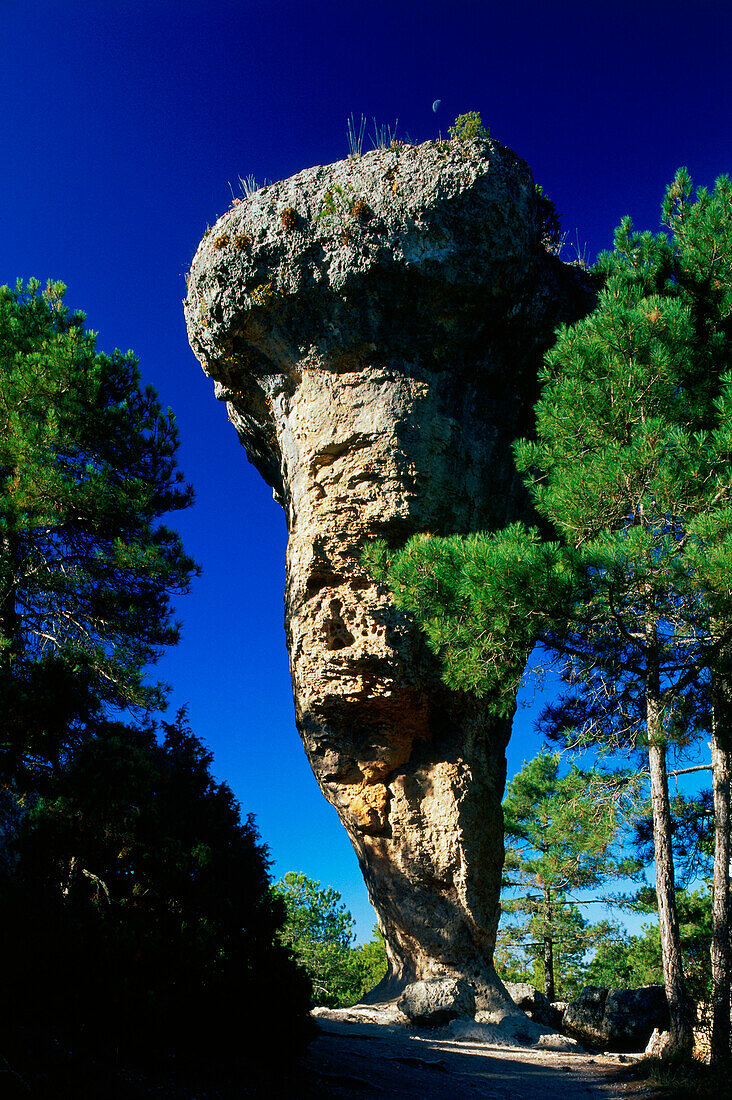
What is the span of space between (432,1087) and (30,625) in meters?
8.22

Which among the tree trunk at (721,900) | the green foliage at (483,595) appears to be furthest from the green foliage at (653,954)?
the green foliage at (483,595)

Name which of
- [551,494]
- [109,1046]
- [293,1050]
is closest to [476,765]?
[551,494]

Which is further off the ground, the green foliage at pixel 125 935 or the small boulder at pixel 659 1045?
the green foliage at pixel 125 935

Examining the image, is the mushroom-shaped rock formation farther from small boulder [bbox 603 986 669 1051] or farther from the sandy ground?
the sandy ground

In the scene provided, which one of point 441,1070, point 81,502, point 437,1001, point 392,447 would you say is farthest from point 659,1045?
point 81,502

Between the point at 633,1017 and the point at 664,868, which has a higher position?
the point at 664,868

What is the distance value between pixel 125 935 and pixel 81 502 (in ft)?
25.4

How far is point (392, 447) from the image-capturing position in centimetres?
1154

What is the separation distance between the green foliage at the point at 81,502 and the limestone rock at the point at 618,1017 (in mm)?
8891

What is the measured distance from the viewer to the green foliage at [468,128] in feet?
40.0

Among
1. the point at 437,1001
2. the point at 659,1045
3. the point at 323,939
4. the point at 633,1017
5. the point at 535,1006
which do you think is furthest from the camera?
the point at 323,939

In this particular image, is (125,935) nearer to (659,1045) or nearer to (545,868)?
(659,1045)

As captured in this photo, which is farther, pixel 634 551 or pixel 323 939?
pixel 323 939

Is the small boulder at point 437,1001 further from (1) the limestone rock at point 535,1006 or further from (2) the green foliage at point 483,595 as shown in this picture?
(2) the green foliage at point 483,595
